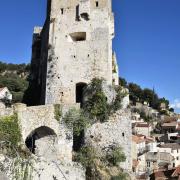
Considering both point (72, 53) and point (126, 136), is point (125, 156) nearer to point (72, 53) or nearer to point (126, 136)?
point (126, 136)

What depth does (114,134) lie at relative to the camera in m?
23.7

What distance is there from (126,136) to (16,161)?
8.93 m

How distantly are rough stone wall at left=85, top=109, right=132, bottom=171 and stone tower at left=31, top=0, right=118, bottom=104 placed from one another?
10.9 feet

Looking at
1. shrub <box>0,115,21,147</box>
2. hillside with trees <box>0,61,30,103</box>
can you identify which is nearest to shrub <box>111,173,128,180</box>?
shrub <box>0,115,21,147</box>

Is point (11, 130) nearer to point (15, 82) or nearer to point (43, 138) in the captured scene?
point (43, 138)

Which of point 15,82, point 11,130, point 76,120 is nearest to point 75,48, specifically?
point 76,120

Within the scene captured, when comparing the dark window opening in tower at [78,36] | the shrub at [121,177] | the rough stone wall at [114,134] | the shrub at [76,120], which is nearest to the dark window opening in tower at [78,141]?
the rough stone wall at [114,134]

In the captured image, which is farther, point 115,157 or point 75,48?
point 75,48

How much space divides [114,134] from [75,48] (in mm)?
7375

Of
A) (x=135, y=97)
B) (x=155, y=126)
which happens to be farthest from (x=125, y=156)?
(x=135, y=97)

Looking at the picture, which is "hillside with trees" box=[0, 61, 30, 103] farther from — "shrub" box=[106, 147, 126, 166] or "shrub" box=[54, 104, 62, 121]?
"shrub" box=[106, 147, 126, 166]

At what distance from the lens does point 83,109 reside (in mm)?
24109

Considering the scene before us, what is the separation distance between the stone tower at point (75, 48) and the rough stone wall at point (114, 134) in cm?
332

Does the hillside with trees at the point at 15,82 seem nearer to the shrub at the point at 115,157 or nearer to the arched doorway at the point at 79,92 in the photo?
the arched doorway at the point at 79,92
